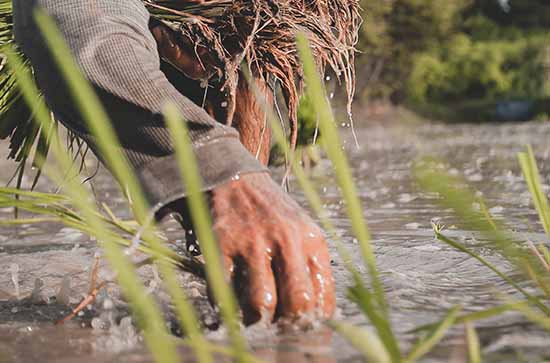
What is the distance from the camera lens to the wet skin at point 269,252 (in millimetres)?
1405

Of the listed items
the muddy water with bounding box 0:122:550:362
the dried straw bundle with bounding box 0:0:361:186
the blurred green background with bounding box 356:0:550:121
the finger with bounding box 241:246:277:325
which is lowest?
the blurred green background with bounding box 356:0:550:121

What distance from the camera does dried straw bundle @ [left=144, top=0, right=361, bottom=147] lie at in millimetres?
2135

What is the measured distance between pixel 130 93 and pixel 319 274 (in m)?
0.49

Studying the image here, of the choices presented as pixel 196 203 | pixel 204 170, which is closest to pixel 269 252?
pixel 204 170

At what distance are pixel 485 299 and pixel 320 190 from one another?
315cm

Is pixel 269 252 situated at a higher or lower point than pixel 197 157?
lower

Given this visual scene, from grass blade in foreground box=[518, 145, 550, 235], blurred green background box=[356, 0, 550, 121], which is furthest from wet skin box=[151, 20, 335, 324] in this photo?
blurred green background box=[356, 0, 550, 121]

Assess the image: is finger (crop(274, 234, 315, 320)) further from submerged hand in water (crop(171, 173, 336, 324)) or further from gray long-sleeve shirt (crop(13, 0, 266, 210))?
gray long-sleeve shirt (crop(13, 0, 266, 210))

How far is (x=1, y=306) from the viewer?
1.81m

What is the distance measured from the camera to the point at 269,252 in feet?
4.69

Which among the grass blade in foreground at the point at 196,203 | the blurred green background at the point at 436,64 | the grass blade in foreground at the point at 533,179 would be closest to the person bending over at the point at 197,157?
→ the grass blade in foreground at the point at 533,179

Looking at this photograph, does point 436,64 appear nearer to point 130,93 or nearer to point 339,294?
point 339,294

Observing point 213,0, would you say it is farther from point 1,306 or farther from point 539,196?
point 539,196

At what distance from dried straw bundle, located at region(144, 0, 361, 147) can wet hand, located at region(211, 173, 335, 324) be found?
0.63m
